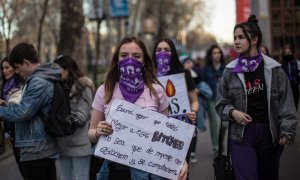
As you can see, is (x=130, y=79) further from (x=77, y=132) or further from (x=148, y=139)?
(x=77, y=132)

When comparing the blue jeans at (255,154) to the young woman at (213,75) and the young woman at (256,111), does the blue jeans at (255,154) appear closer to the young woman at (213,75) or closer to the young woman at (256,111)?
the young woman at (256,111)

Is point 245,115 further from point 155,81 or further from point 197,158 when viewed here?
point 197,158

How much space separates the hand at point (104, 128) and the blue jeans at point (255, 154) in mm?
1547

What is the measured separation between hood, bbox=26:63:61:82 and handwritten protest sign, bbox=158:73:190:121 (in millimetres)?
1370

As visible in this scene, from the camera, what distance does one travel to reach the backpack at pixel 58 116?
14.5 feet

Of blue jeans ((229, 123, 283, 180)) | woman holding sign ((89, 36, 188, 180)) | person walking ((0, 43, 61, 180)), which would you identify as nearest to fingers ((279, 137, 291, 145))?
blue jeans ((229, 123, 283, 180))

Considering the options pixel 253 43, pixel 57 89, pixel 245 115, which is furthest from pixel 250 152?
pixel 57 89

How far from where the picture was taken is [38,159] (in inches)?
175

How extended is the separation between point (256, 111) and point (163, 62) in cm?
150

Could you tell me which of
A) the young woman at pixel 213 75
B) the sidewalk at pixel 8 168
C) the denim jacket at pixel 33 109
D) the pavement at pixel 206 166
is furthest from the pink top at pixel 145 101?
the young woman at pixel 213 75

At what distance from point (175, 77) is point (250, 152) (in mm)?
1552

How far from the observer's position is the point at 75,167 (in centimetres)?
543

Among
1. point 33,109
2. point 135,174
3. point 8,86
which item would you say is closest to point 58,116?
point 33,109

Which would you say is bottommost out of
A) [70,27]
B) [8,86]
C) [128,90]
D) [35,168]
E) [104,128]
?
[35,168]
